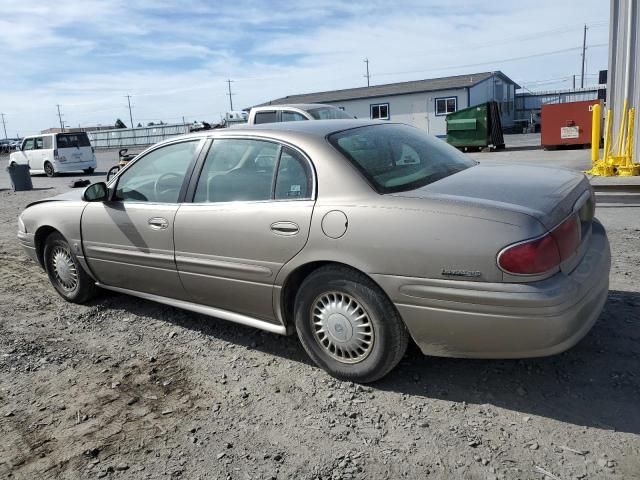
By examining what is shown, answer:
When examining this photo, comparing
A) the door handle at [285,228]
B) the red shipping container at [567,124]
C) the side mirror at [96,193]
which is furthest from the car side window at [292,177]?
the red shipping container at [567,124]

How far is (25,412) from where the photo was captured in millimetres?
3150

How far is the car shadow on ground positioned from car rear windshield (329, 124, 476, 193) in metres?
1.13

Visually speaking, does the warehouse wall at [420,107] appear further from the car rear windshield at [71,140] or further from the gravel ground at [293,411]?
the gravel ground at [293,411]

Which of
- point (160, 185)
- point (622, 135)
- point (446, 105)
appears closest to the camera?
point (160, 185)

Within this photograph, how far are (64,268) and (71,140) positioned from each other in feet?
61.2

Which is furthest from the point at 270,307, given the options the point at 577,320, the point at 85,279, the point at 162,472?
the point at 85,279

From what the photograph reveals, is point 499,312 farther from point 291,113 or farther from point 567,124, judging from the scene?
point 567,124

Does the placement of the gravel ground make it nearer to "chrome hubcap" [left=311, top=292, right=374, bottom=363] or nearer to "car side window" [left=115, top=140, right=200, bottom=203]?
"chrome hubcap" [left=311, top=292, right=374, bottom=363]

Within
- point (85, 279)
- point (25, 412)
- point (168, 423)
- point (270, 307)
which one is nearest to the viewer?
point (168, 423)

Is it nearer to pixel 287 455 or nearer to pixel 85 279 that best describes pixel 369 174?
pixel 287 455

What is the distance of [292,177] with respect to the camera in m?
3.31

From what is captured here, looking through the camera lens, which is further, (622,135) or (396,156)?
(622,135)

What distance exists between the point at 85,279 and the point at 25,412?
1770 mm

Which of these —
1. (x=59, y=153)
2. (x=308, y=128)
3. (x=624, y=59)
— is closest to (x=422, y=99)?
(x=59, y=153)
